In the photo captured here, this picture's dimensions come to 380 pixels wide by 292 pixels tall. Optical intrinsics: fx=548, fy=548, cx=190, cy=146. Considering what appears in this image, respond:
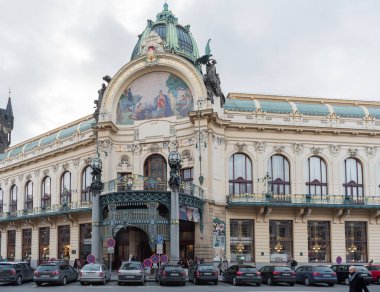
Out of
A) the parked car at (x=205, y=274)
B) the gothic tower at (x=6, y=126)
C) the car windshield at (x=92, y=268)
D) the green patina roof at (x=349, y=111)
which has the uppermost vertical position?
the gothic tower at (x=6, y=126)

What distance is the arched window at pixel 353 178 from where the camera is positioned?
4856 centimetres

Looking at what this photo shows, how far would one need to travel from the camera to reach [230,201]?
45438 millimetres

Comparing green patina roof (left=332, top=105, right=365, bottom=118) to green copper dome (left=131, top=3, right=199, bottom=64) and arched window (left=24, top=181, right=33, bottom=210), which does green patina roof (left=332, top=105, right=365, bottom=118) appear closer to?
green copper dome (left=131, top=3, right=199, bottom=64)

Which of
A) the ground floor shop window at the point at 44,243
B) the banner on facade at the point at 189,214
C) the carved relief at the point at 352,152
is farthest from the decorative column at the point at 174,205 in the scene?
the ground floor shop window at the point at 44,243

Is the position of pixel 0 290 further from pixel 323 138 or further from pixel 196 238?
pixel 323 138

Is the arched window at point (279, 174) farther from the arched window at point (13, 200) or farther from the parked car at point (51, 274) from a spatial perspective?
the arched window at point (13, 200)

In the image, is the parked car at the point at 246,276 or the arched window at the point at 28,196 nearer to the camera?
the parked car at the point at 246,276

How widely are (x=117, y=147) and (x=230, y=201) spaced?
11160mm

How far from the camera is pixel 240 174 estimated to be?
155 feet

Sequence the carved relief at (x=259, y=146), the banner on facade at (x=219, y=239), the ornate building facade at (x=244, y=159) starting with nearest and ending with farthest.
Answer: the banner on facade at (x=219, y=239) → the ornate building facade at (x=244, y=159) → the carved relief at (x=259, y=146)

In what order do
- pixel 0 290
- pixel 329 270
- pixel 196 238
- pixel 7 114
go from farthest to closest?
1. pixel 7 114
2. pixel 196 238
3. pixel 329 270
4. pixel 0 290

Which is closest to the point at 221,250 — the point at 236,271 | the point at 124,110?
the point at 236,271

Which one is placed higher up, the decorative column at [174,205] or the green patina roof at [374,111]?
the green patina roof at [374,111]

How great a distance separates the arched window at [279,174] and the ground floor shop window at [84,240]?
17622 millimetres
